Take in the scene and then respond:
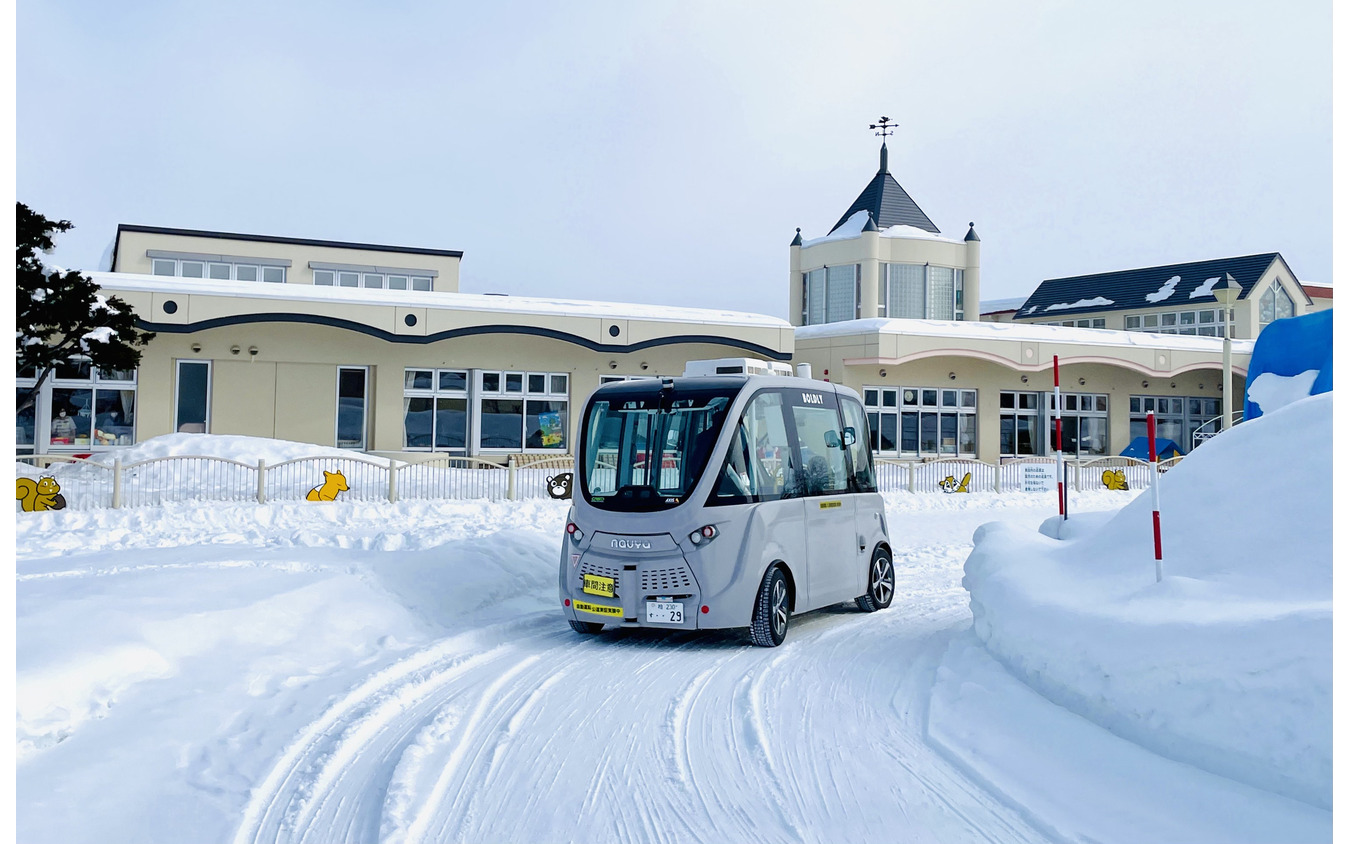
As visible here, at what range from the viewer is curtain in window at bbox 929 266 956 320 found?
37.2 m

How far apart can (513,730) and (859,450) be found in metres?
5.59

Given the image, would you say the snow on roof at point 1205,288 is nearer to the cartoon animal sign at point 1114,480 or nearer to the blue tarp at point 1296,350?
the cartoon animal sign at point 1114,480

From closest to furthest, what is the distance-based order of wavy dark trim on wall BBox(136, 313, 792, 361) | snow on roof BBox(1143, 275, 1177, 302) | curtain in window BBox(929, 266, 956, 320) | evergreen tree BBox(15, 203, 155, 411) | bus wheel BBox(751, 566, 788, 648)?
bus wheel BBox(751, 566, 788, 648) < evergreen tree BBox(15, 203, 155, 411) < wavy dark trim on wall BBox(136, 313, 792, 361) < curtain in window BBox(929, 266, 956, 320) < snow on roof BBox(1143, 275, 1177, 302)

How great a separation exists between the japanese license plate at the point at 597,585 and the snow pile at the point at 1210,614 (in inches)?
120

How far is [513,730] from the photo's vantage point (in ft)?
20.7

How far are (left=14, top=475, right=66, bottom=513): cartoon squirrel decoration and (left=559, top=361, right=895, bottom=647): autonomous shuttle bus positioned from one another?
432 inches

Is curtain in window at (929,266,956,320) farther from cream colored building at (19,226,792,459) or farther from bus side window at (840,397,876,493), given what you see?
bus side window at (840,397,876,493)

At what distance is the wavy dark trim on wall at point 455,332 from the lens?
77.2 feet

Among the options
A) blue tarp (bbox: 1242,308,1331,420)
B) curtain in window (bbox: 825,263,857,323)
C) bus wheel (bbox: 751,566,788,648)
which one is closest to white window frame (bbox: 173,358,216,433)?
bus wheel (bbox: 751,566,788,648)

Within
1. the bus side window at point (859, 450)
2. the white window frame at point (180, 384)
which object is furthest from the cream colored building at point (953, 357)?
the bus side window at point (859, 450)

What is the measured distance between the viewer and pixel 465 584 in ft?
35.2

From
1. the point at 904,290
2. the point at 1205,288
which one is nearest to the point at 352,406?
the point at 904,290

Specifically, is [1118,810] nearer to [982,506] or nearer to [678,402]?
[678,402]

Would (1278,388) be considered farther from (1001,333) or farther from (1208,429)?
(1208,429)
